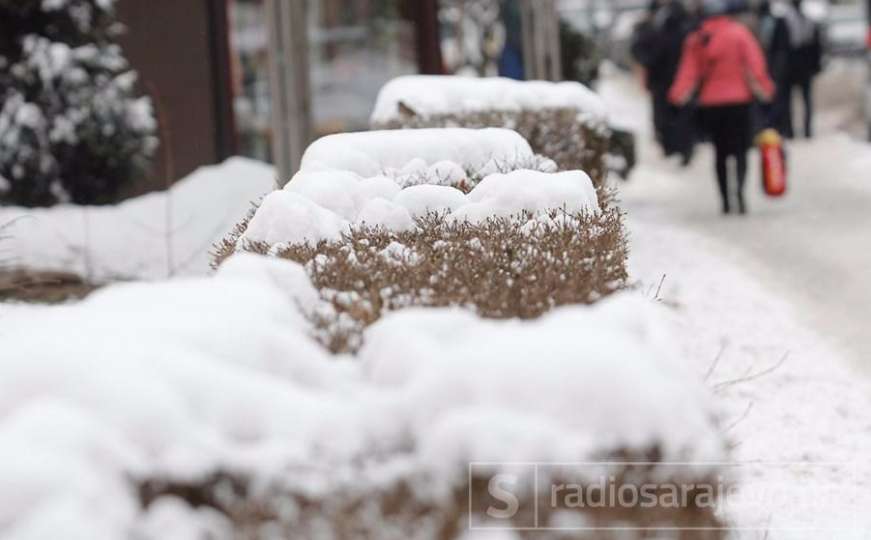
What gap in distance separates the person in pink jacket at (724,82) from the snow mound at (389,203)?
8335mm

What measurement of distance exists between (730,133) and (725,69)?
1.79 feet

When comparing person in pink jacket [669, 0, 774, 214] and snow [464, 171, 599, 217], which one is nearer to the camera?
snow [464, 171, 599, 217]

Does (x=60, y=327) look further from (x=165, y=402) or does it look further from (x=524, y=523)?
(x=524, y=523)

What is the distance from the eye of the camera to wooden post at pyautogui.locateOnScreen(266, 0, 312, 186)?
37.8ft

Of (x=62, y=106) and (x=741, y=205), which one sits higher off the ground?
(x=62, y=106)

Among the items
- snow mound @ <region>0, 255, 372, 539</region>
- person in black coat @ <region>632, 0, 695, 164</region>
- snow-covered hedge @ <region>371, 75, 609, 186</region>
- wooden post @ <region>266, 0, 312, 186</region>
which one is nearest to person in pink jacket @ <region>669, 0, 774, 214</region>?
snow-covered hedge @ <region>371, 75, 609, 186</region>

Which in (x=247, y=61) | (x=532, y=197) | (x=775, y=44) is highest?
(x=532, y=197)

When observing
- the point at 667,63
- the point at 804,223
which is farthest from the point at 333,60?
the point at 667,63

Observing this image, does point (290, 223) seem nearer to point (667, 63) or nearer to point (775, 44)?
point (667, 63)

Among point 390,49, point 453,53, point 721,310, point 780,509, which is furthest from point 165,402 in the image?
point 453,53

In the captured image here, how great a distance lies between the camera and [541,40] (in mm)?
15211

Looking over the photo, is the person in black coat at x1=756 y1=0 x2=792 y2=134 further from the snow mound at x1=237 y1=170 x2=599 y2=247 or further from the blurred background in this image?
the snow mound at x1=237 y1=170 x2=599 y2=247

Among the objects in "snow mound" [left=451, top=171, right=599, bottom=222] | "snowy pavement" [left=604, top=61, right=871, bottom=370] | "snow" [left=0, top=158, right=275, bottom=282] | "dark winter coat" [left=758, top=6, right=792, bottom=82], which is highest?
"snow mound" [left=451, top=171, right=599, bottom=222]

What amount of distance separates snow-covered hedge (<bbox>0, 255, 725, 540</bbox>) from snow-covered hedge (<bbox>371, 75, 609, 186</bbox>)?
5484 millimetres
